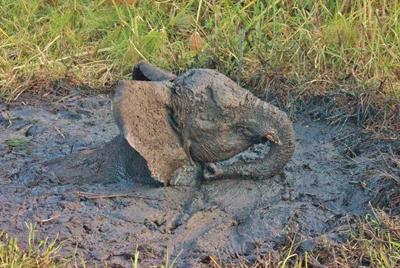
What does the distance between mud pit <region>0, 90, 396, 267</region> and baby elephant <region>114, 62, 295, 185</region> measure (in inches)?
5.8

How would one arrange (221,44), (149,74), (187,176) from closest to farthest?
(187,176) → (149,74) → (221,44)

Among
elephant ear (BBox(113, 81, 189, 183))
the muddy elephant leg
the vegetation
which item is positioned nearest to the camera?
elephant ear (BBox(113, 81, 189, 183))

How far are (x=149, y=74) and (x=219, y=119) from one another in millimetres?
480

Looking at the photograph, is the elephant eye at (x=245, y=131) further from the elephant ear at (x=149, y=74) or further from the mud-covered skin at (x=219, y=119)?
the elephant ear at (x=149, y=74)

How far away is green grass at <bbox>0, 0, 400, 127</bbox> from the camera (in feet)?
15.7

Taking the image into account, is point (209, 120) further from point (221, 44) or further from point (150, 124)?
point (221, 44)

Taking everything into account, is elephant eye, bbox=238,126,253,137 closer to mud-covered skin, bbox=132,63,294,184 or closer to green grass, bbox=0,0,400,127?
mud-covered skin, bbox=132,63,294,184

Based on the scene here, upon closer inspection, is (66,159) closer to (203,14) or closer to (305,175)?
(305,175)

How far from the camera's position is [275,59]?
4.92m

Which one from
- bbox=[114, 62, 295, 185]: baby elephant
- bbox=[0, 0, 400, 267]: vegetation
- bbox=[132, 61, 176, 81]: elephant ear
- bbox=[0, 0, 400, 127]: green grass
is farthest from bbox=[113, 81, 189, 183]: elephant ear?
bbox=[0, 0, 400, 127]: green grass

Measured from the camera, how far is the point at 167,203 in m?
3.60

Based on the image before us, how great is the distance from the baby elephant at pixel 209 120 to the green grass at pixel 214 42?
0.98m

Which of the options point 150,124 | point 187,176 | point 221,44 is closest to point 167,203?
point 187,176

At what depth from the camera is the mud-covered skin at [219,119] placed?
356cm
